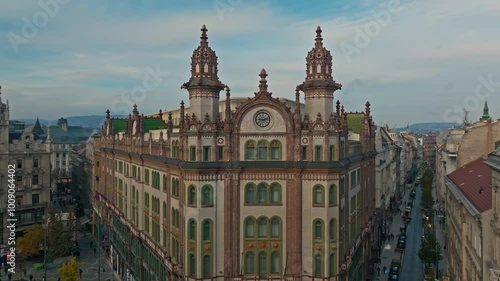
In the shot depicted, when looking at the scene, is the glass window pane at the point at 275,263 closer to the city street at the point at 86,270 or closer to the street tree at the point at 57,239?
the city street at the point at 86,270

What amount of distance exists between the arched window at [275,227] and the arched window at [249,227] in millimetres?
1976

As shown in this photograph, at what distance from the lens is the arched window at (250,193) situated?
49.0 metres

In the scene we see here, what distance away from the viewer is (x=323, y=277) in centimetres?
4869

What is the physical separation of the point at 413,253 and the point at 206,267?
56.3 metres

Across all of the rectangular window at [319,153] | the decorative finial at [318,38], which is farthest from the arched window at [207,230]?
the decorative finial at [318,38]

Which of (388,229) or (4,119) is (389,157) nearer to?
(388,229)

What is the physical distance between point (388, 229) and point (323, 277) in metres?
68.5

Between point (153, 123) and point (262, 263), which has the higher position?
point (153, 123)

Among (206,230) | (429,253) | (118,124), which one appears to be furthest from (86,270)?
(429,253)

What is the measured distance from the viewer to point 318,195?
48.9 metres

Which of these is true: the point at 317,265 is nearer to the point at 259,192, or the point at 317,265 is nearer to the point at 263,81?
the point at 259,192

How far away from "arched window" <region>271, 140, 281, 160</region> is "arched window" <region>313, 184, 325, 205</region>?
196 inches

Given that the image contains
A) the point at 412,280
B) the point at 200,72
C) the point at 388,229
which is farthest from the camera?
the point at 388,229

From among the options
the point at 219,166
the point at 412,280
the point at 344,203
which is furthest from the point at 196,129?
the point at 412,280
